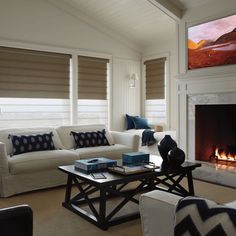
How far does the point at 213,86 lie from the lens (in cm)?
457

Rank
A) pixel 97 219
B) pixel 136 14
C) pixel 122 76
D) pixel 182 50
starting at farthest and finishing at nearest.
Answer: pixel 122 76 < pixel 136 14 < pixel 182 50 < pixel 97 219

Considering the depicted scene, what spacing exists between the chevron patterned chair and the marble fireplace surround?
2843 mm

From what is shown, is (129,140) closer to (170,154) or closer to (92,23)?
(170,154)

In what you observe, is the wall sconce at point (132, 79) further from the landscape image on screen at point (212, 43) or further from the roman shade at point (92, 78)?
the landscape image on screen at point (212, 43)

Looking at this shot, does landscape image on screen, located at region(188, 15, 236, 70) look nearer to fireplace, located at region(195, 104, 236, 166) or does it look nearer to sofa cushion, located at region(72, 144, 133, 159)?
fireplace, located at region(195, 104, 236, 166)

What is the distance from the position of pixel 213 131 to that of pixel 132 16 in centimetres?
254

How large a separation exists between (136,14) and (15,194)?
12.1 ft

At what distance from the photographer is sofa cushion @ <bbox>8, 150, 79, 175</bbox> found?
149 inches

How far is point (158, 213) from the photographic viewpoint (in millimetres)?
1550

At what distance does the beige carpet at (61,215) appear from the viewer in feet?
8.93

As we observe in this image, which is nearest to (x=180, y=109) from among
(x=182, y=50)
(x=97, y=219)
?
(x=182, y=50)

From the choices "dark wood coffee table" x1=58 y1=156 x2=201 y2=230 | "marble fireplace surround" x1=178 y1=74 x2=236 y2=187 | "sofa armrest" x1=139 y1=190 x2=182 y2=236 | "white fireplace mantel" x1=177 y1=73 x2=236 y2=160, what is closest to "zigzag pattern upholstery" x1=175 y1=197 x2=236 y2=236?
"sofa armrest" x1=139 y1=190 x2=182 y2=236

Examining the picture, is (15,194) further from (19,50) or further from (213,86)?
(213,86)

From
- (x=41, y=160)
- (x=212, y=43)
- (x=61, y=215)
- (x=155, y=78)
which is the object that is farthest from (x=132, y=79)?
(x=61, y=215)
